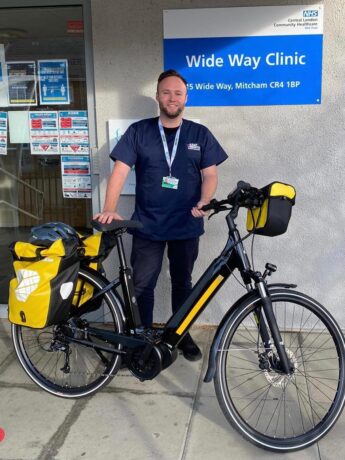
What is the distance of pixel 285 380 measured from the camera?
10.4 feet

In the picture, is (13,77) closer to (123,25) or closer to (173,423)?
(123,25)

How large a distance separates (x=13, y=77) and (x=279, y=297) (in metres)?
2.81

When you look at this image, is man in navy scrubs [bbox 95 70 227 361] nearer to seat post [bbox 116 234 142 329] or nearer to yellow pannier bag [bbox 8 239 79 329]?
seat post [bbox 116 234 142 329]

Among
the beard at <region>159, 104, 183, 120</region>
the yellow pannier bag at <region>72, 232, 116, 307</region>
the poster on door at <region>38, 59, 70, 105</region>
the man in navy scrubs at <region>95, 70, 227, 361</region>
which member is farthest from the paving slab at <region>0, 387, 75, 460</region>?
the poster on door at <region>38, 59, 70, 105</region>

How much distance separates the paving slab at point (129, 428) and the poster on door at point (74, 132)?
193 centimetres

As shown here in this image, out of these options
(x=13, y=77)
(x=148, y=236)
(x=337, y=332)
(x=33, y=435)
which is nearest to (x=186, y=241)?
(x=148, y=236)

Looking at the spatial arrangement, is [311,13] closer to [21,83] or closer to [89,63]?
[89,63]

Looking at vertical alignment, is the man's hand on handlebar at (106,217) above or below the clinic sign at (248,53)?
below

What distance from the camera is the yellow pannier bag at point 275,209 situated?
105 inches

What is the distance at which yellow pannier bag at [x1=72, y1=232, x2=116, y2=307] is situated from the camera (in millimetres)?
3205

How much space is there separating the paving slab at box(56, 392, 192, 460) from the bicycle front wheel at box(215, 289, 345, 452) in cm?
35

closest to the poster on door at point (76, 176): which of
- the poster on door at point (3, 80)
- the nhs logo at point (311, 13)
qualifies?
the poster on door at point (3, 80)

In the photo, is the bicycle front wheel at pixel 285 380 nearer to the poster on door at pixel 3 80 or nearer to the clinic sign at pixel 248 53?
the clinic sign at pixel 248 53

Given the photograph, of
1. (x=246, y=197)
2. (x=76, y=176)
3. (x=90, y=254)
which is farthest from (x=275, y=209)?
(x=76, y=176)
